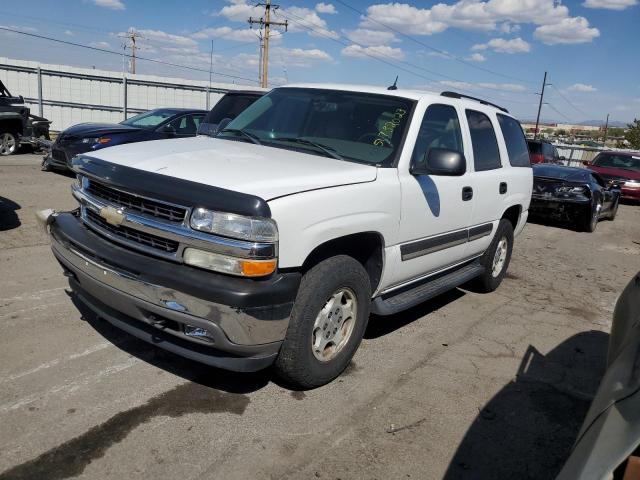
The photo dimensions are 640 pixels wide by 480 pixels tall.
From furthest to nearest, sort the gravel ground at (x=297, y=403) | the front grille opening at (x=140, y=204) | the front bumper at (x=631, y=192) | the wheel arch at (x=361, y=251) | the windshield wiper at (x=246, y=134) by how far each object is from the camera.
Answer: the front bumper at (x=631, y=192) < the windshield wiper at (x=246, y=134) < the wheel arch at (x=361, y=251) < the front grille opening at (x=140, y=204) < the gravel ground at (x=297, y=403)

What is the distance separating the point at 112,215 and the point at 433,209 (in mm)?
2357

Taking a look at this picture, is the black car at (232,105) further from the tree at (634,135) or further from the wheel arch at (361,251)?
the tree at (634,135)

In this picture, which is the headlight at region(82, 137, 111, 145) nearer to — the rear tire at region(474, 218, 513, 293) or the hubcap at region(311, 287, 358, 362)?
the rear tire at region(474, 218, 513, 293)

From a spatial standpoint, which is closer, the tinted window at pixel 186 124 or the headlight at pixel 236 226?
the headlight at pixel 236 226

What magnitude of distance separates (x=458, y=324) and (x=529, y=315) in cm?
99

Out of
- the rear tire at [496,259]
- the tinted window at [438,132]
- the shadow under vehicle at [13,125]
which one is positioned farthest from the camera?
the shadow under vehicle at [13,125]

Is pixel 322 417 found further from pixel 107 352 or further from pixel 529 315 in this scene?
pixel 529 315

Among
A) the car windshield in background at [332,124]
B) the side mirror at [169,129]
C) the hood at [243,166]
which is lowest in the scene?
the side mirror at [169,129]

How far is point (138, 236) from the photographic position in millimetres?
3195

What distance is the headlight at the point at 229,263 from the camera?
2867mm

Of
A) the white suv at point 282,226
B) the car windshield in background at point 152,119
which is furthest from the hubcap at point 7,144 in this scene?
the white suv at point 282,226

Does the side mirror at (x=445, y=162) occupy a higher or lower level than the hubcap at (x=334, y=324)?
higher

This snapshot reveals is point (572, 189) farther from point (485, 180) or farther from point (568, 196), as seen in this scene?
point (485, 180)

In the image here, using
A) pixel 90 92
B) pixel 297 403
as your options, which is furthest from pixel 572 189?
pixel 90 92
